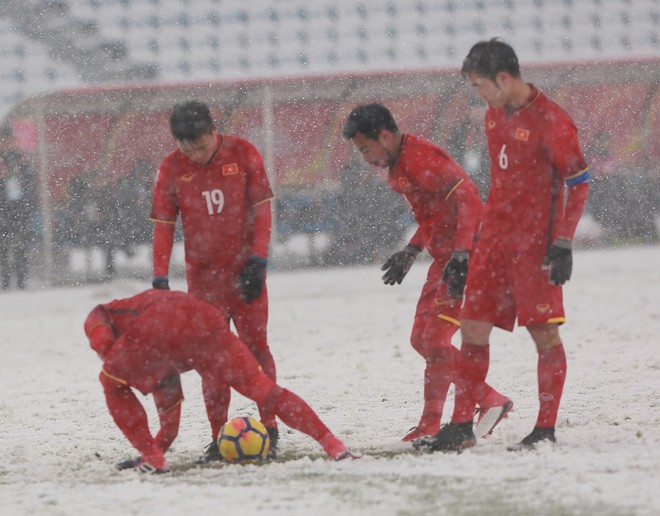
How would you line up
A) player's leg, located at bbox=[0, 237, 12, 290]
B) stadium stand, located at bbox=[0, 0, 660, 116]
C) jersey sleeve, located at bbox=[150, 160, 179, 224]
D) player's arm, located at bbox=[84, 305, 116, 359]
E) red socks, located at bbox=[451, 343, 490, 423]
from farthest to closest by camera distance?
stadium stand, located at bbox=[0, 0, 660, 116] → player's leg, located at bbox=[0, 237, 12, 290] → jersey sleeve, located at bbox=[150, 160, 179, 224] → red socks, located at bbox=[451, 343, 490, 423] → player's arm, located at bbox=[84, 305, 116, 359]

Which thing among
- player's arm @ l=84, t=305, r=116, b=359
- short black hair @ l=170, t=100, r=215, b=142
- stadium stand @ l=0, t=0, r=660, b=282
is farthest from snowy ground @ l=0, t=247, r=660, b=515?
stadium stand @ l=0, t=0, r=660, b=282

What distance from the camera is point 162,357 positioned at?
4305mm

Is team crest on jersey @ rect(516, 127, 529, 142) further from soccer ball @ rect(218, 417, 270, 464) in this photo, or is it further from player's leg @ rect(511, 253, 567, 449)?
soccer ball @ rect(218, 417, 270, 464)

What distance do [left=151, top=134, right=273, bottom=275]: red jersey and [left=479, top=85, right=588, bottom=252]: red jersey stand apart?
0.97 metres

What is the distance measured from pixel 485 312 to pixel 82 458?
1722 mm

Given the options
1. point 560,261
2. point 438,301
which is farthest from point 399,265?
point 560,261

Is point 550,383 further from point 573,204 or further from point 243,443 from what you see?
point 243,443

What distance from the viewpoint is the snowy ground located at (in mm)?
3602

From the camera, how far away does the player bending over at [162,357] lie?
4.23 meters

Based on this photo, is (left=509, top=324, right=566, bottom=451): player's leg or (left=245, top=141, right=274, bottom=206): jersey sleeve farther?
(left=245, top=141, right=274, bottom=206): jersey sleeve

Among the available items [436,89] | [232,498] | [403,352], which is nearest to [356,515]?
[232,498]

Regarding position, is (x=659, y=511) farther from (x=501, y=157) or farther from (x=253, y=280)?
(x=253, y=280)

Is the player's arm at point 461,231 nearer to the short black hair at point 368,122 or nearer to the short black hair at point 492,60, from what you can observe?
the short black hair at point 368,122

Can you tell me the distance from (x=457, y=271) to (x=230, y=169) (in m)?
1.00
